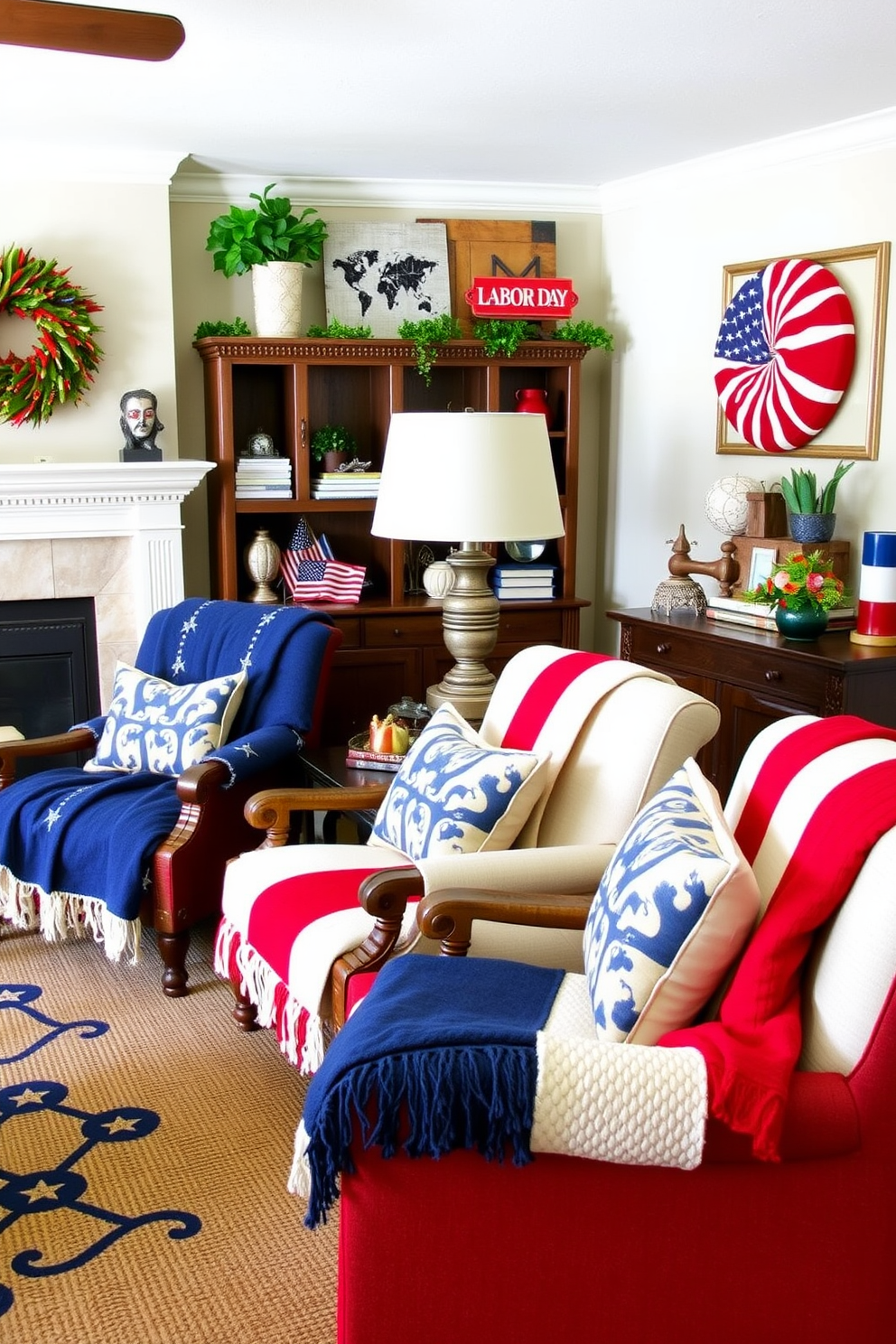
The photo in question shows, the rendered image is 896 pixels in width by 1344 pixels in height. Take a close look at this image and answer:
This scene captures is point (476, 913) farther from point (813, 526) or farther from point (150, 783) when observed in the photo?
point (813, 526)

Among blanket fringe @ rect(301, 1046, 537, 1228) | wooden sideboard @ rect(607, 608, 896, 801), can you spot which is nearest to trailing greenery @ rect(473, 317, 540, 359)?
wooden sideboard @ rect(607, 608, 896, 801)

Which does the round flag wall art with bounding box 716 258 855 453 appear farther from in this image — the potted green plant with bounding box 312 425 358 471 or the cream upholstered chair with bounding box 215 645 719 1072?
the cream upholstered chair with bounding box 215 645 719 1072

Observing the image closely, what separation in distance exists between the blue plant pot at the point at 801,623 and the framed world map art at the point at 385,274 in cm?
204

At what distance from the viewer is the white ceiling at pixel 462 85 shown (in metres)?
2.96

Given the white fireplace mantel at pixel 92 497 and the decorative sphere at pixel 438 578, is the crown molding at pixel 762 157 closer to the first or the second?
the decorative sphere at pixel 438 578

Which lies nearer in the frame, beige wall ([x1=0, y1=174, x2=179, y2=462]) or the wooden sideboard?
the wooden sideboard

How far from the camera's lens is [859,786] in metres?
1.80

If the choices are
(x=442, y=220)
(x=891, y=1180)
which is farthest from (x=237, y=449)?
(x=891, y=1180)

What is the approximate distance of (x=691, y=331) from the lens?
4.75 meters

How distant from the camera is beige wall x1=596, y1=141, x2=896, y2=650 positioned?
13.1ft

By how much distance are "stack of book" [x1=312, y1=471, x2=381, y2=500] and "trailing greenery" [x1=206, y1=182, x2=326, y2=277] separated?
804 mm

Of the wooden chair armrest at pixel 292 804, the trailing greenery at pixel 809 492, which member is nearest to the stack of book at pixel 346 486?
the trailing greenery at pixel 809 492

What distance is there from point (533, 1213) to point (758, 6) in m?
2.62

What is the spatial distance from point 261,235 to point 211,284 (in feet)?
1.25
